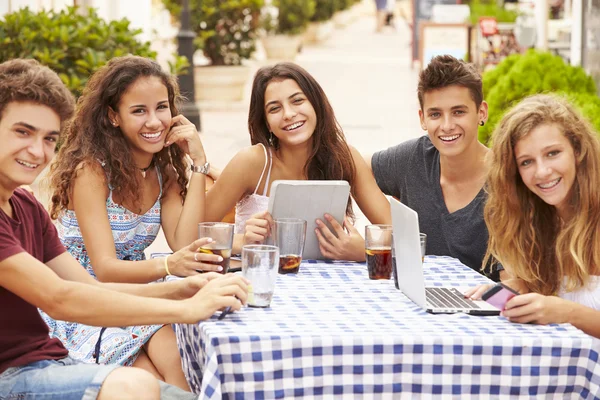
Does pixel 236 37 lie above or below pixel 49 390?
A: above

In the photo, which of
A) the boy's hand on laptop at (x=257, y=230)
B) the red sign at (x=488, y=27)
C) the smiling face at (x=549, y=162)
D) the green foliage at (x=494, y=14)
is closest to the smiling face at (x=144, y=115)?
the boy's hand on laptop at (x=257, y=230)

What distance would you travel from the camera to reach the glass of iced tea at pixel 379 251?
326 cm

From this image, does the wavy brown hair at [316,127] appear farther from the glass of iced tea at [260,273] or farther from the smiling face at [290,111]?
the glass of iced tea at [260,273]

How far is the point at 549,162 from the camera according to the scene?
3.14 m

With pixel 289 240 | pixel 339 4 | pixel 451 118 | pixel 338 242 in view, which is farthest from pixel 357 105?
pixel 339 4

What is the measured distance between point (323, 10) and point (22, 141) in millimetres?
29237

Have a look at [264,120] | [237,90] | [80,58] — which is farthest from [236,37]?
[264,120]

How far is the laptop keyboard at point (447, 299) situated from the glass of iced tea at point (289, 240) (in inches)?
18.3

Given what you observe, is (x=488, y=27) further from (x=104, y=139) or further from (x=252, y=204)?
(x=104, y=139)

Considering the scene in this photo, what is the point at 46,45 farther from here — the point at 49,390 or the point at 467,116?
the point at 49,390

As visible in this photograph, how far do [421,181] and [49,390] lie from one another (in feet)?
7.22

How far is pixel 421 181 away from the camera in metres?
4.38

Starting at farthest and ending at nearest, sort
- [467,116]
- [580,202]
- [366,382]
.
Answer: [467,116], [580,202], [366,382]

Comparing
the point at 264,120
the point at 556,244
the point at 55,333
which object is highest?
the point at 264,120
